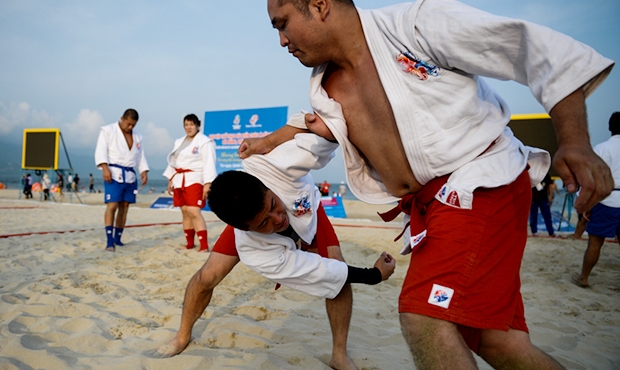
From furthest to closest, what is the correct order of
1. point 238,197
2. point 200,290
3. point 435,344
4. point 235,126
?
point 235,126
point 200,290
point 238,197
point 435,344

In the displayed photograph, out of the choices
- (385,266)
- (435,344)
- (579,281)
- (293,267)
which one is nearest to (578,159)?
(435,344)

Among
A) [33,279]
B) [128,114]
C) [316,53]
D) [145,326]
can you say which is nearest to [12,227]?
[128,114]

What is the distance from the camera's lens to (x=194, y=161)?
5.41 m

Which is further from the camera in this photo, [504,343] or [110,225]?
[110,225]

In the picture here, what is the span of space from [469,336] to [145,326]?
6.98 ft

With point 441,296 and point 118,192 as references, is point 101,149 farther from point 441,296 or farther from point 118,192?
point 441,296

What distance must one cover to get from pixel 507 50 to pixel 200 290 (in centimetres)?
200

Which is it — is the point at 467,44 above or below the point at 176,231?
above

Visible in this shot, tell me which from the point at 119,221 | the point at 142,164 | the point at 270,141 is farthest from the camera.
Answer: the point at 142,164

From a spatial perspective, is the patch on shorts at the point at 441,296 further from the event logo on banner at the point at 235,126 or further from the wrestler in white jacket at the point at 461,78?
the event logo on banner at the point at 235,126

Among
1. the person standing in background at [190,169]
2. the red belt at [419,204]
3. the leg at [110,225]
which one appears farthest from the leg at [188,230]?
the red belt at [419,204]

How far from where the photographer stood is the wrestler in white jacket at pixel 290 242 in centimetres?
193

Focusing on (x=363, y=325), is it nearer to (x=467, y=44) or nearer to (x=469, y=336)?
(x=469, y=336)

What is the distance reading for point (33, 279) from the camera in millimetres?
3447
